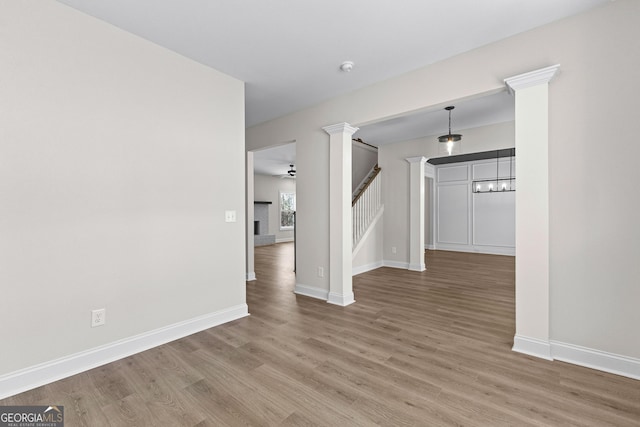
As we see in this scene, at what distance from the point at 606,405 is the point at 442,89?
2667mm

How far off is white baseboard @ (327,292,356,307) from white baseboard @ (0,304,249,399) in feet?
4.41

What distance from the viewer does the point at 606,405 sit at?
5.58 ft

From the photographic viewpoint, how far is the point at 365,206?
19.1ft

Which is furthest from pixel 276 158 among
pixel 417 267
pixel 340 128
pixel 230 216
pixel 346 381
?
pixel 346 381

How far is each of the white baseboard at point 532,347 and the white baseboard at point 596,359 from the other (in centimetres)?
5

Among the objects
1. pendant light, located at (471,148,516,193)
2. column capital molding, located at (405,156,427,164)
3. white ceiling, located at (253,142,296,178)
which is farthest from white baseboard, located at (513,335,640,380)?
pendant light, located at (471,148,516,193)

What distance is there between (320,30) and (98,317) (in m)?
2.90

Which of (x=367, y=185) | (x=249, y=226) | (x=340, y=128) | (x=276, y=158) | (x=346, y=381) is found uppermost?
(x=276, y=158)

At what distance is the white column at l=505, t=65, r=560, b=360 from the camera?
2293 millimetres

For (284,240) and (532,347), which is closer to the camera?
(532,347)

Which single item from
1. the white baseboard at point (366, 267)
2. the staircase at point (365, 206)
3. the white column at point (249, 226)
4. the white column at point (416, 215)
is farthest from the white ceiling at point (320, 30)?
the white baseboard at point (366, 267)

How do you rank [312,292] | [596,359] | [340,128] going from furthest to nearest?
[312,292] → [340,128] → [596,359]

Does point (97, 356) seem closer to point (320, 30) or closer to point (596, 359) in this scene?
point (320, 30)

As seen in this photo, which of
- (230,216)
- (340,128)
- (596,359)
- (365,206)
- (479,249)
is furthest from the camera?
(479,249)
